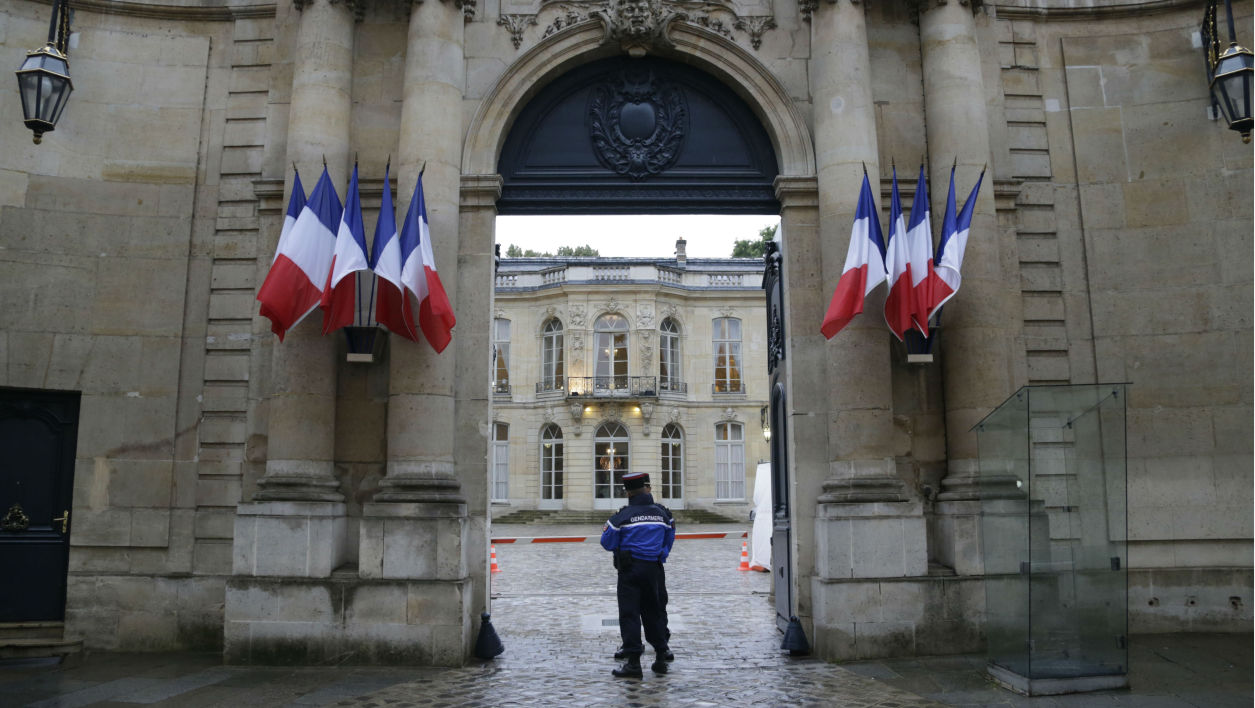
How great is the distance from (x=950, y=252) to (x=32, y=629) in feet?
30.4

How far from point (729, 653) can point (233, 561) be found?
4555mm

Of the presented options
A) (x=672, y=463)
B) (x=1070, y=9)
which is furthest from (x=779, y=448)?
(x=672, y=463)

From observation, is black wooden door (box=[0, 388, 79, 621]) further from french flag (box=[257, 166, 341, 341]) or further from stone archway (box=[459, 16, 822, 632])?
stone archway (box=[459, 16, 822, 632])

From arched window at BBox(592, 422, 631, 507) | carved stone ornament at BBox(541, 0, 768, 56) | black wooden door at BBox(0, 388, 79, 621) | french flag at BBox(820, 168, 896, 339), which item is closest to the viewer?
french flag at BBox(820, 168, 896, 339)

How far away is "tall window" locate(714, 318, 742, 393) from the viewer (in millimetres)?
39906

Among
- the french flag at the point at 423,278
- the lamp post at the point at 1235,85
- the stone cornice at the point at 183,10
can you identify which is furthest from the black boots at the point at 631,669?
the stone cornice at the point at 183,10

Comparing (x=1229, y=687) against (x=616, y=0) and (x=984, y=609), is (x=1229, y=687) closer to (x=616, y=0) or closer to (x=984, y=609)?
(x=984, y=609)

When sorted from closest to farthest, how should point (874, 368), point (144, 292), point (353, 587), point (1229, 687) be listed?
1. point (1229, 687)
2. point (353, 587)
3. point (874, 368)
4. point (144, 292)

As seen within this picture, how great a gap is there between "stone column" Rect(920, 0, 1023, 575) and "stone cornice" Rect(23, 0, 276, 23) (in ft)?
22.9

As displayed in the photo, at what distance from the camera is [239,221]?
10.0 metres

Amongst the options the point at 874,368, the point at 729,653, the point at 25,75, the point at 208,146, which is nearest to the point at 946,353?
the point at 874,368

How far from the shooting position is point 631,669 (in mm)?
7891

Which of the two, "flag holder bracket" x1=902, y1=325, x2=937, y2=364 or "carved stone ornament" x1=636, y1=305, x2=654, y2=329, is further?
"carved stone ornament" x1=636, y1=305, x2=654, y2=329

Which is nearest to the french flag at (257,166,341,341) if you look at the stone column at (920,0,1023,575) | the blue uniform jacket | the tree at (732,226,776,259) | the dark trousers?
the blue uniform jacket
